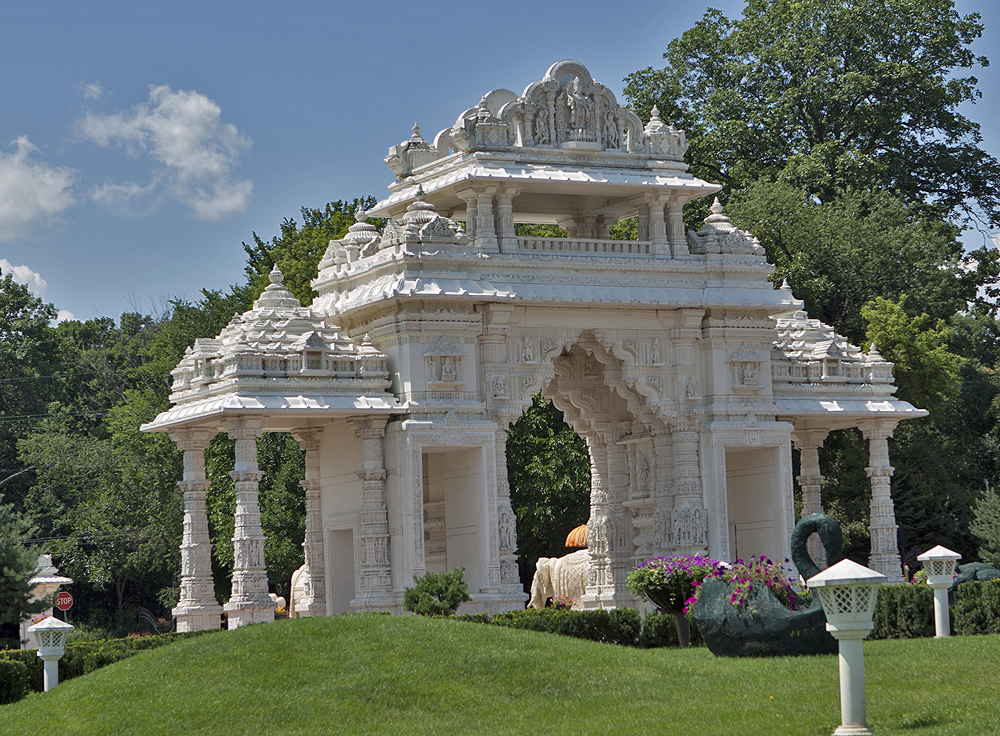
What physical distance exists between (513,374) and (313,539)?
16.6 feet

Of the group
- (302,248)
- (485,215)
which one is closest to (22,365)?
(302,248)

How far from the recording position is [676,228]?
30.2 meters

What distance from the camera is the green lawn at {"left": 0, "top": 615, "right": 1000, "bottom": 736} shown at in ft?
55.6

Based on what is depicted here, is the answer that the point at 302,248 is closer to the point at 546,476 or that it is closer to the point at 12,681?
the point at 546,476

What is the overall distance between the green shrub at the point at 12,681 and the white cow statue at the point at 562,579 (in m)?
12.8

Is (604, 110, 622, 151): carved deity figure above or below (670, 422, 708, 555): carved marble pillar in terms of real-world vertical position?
above

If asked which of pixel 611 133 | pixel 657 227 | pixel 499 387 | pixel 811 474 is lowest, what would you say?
pixel 811 474

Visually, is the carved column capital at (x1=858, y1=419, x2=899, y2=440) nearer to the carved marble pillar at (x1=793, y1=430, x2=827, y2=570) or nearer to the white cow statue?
the carved marble pillar at (x1=793, y1=430, x2=827, y2=570)

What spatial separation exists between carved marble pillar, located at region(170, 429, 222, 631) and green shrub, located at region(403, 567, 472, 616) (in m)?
3.59

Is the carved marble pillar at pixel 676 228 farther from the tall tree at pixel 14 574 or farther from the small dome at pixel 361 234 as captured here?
the tall tree at pixel 14 574

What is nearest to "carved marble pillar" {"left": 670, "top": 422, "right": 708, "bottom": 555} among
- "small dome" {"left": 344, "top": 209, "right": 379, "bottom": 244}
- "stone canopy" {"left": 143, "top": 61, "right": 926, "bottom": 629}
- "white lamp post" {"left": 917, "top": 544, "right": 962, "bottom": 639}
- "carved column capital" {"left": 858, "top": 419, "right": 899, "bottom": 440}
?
"stone canopy" {"left": 143, "top": 61, "right": 926, "bottom": 629}

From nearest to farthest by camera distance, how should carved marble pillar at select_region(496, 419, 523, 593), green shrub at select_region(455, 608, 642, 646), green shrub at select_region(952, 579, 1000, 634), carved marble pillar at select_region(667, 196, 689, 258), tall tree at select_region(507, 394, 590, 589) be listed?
green shrub at select_region(952, 579, 1000, 634) < green shrub at select_region(455, 608, 642, 646) < carved marble pillar at select_region(496, 419, 523, 593) < carved marble pillar at select_region(667, 196, 689, 258) < tall tree at select_region(507, 394, 590, 589)

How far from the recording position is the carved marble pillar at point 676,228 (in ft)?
98.4

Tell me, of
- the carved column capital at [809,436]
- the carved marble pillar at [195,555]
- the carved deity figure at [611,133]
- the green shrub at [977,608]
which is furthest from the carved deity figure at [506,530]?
the carved column capital at [809,436]
